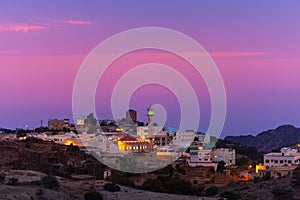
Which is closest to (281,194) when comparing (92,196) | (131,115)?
(92,196)

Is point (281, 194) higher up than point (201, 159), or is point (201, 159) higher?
point (201, 159)

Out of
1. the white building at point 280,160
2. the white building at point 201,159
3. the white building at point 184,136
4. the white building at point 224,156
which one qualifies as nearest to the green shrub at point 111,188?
the white building at point 201,159

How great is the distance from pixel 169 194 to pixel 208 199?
3.47m

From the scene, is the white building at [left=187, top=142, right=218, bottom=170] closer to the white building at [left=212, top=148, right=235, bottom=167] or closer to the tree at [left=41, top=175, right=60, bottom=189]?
the white building at [left=212, top=148, right=235, bottom=167]

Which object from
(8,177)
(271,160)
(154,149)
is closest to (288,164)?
(271,160)

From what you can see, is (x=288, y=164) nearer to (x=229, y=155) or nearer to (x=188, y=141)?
(x=229, y=155)

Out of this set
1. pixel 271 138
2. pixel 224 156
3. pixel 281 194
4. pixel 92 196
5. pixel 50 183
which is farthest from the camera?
pixel 271 138

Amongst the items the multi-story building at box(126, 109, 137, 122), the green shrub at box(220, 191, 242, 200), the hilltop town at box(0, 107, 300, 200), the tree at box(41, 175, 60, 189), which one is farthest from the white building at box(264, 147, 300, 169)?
the multi-story building at box(126, 109, 137, 122)

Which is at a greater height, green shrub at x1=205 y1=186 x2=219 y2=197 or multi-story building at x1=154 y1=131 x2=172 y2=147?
multi-story building at x1=154 y1=131 x2=172 y2=147

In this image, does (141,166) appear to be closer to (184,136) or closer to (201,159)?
(201,159)

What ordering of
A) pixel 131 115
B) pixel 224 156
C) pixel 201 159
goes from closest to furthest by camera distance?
pixel 201 159, pixel 224 156, pixel 131 115

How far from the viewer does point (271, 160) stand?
182 feet

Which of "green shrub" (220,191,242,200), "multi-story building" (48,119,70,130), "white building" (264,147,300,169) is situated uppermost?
"multi-story building" (48,119,70,130)

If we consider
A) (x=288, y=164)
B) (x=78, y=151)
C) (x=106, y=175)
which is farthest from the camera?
(x=78, y=151)
